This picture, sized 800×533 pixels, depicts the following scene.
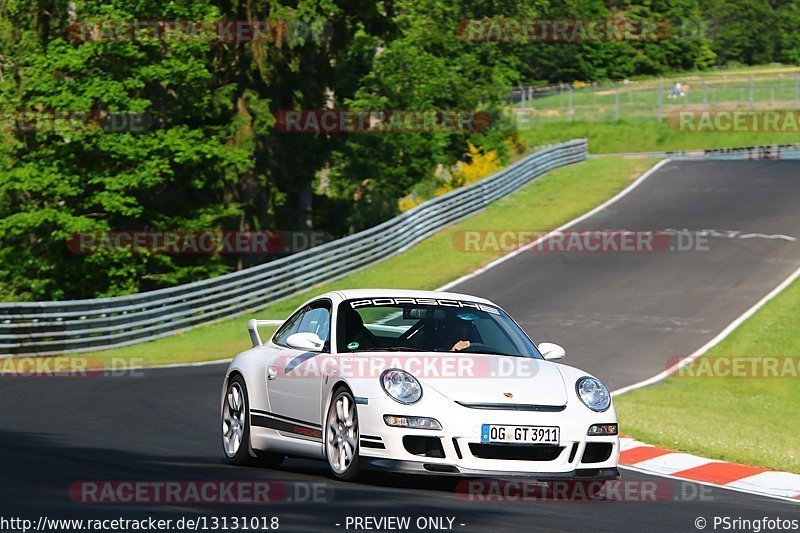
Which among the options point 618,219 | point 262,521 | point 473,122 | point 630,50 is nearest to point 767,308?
point 618,219

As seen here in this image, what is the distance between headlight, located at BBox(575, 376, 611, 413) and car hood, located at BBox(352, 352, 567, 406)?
14 centimetres

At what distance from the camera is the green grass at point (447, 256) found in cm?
2789

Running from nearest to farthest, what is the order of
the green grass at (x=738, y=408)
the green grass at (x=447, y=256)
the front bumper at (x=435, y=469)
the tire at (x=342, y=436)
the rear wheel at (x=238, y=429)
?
the front bumper at (x=435, y=469)
the tire at (x=342, y=436)
the rear wheel at (x=238, y=429)
the green grass at (x=738, y=408)
the green grass at (x=447, y=256)

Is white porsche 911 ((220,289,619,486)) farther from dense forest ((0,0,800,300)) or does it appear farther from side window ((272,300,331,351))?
dense forest ((0,0,800,300))

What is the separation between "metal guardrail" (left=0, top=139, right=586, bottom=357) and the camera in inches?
1113

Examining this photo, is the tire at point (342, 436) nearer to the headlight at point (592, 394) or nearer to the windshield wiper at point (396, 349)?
the windshield wiper at point (396, 349)

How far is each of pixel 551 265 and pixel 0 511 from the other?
2637 centimetres

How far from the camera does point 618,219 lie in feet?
126

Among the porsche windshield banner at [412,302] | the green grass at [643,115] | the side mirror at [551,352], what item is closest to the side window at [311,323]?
the porsche windshield banner at [412,302]

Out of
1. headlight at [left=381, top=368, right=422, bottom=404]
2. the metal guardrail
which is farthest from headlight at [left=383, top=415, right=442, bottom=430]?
the metal guardrail

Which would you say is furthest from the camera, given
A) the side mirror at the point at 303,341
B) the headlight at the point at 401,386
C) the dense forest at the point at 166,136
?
the dense forest at the point at 166,136

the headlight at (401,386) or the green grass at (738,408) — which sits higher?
the headlight at (401,386)

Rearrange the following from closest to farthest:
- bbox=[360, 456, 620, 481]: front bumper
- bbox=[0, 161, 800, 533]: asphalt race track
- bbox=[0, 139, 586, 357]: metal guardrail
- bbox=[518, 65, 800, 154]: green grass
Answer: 1. bbox=[0, 161, 800, 533]: asphalt race track
2. bbox=[360, 456, 620, 481]: front bumper
3. bbox=[0, 139, 586, 357]: metal guardrail
4. bbox=[518, 65, 800, 154]: green grass

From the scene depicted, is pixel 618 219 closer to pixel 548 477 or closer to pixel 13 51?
pixel 13 51
